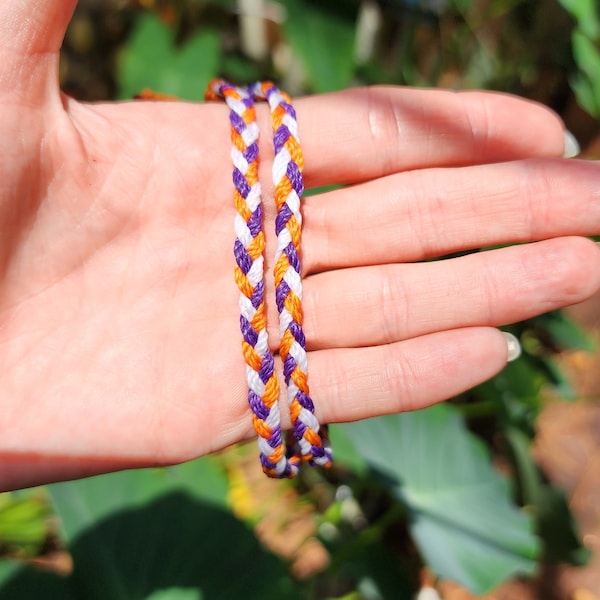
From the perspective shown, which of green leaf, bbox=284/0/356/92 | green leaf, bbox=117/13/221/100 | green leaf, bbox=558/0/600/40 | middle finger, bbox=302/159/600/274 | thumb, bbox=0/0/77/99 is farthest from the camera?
green leaf, bbox=117/13/221/100

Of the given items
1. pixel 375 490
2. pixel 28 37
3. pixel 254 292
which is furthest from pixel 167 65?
pixel 375 490

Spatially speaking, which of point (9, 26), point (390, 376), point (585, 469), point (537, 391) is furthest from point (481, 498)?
point (9, 26)


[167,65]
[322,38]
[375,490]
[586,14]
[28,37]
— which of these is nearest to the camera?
[28,37]

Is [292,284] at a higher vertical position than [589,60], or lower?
lower

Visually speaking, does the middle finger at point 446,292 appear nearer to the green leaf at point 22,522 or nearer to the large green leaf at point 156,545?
the large green leaf at point 156,545

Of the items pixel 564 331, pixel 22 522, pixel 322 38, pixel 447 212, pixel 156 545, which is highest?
pixel 322 38

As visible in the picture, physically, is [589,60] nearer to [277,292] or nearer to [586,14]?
[586,14]

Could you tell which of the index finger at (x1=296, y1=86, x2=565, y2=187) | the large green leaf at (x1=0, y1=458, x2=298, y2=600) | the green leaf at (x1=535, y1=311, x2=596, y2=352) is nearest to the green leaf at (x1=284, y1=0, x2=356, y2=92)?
the index finger at (x1=296, y1=86, x2=565, y2=187)

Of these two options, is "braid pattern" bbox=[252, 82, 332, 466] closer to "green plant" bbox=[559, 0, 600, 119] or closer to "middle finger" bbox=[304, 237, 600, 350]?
"middle finger" bbox=[304, 237, 600, 350]
